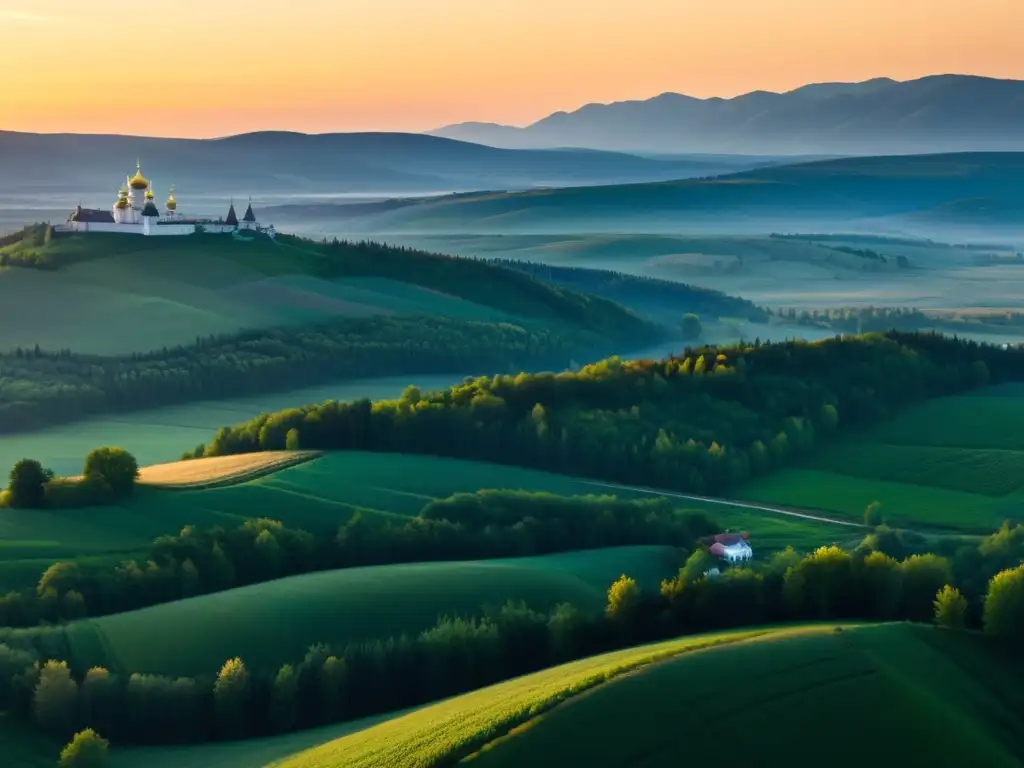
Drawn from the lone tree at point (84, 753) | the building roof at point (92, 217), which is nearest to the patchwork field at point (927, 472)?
the lone tree at point (84, 753)

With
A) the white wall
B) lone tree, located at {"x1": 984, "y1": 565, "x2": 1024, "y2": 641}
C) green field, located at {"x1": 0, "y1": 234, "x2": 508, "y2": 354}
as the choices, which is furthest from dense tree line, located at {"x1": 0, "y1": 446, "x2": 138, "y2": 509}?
the white wall

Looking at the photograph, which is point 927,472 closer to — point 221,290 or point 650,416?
point 650,416

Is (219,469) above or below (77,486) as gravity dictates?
below

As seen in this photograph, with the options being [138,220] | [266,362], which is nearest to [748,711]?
[266,362]

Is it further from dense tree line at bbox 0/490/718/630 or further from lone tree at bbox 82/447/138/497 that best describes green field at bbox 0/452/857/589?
dense tree line at bbox 0/490/718/630

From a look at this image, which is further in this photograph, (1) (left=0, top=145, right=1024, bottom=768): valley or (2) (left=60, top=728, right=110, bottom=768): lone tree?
(2) (left=60, top=728, right=110, bottom=768): lone tree

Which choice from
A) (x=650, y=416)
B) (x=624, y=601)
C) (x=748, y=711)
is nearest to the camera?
(x=748, y=711)

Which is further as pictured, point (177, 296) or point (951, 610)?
point (177, 296)

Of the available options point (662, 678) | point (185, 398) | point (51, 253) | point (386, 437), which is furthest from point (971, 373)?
point (51, 253)
